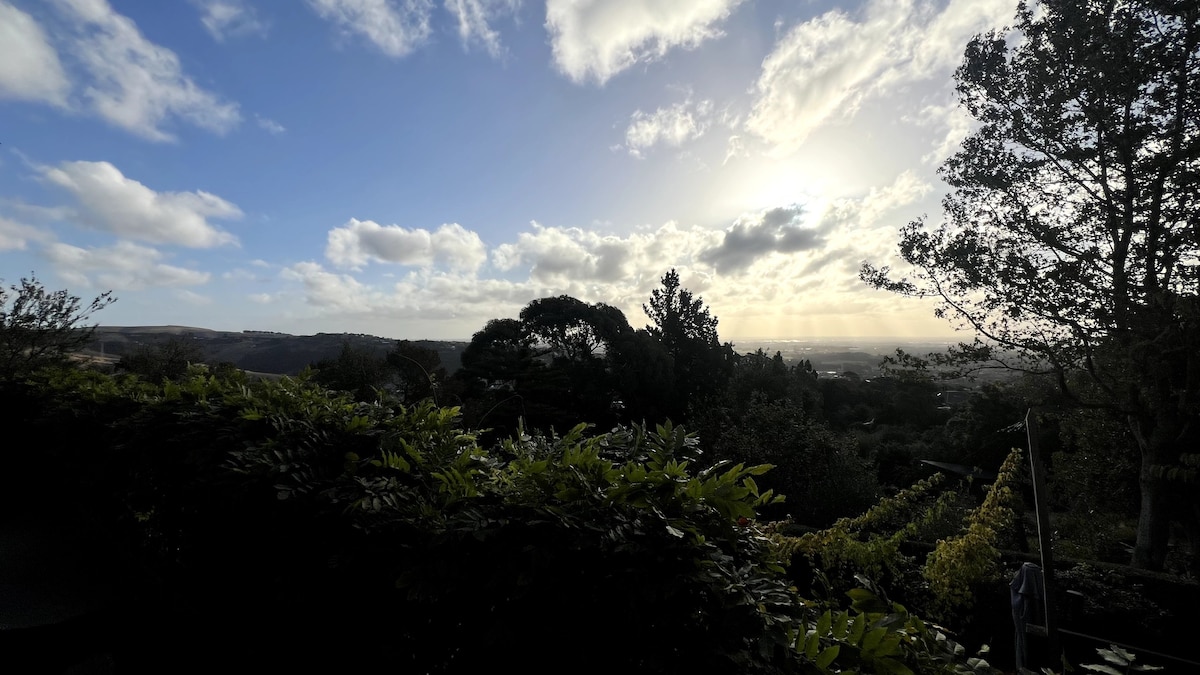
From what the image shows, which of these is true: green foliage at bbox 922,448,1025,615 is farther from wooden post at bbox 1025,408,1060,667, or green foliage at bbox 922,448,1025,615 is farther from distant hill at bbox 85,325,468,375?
distant hill at bbox 85,325,468,375

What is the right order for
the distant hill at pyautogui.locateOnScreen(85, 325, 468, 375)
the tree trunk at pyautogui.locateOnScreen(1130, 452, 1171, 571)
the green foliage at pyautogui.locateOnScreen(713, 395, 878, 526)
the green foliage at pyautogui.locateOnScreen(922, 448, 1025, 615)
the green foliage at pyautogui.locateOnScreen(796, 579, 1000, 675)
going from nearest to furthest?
1. the green foliage at pyautogui.locateOnScreen(796, 579, 1000, 675)
2. the green foliage at pyautogui.locateOnScreen(922, 448, 1025, 615)
3. the tree trunk at pyautogui.locateOnScreen(1130, 452, 1171, 571)
4. the green foliage at pyautogui.locateOnScreen(713, 395, 878, 526)
5. the distant hill at pyautogui.locateOnScreen(85, 325, 468, 375)

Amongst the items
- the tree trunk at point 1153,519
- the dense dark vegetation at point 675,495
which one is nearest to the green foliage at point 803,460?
the dense dark vegetation at point 675,495

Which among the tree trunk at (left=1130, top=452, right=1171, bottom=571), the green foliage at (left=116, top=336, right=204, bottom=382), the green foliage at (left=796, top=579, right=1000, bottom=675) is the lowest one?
the tree trunk at (left=1130, top=452, right=1171, bottom=571)

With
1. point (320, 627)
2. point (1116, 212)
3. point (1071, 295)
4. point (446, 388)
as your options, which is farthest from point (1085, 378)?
point (446, 388)

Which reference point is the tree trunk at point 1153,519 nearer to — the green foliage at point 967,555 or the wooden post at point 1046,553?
the green foliage at point 967,555

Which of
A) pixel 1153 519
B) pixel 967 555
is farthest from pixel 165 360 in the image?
pixel 1153 519

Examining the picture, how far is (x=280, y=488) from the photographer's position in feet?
6.69

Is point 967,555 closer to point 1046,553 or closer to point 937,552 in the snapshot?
point 937,552

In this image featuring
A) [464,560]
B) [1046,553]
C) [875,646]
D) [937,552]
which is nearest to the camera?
[875,646]

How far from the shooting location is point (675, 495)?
166cm

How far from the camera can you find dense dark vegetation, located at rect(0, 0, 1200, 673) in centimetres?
150

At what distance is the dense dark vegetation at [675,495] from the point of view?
150 cm

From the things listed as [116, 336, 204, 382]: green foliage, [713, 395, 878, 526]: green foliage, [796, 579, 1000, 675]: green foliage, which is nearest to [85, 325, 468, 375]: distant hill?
[116, 336, 204, 382]: green foliage

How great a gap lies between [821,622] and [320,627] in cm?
189
